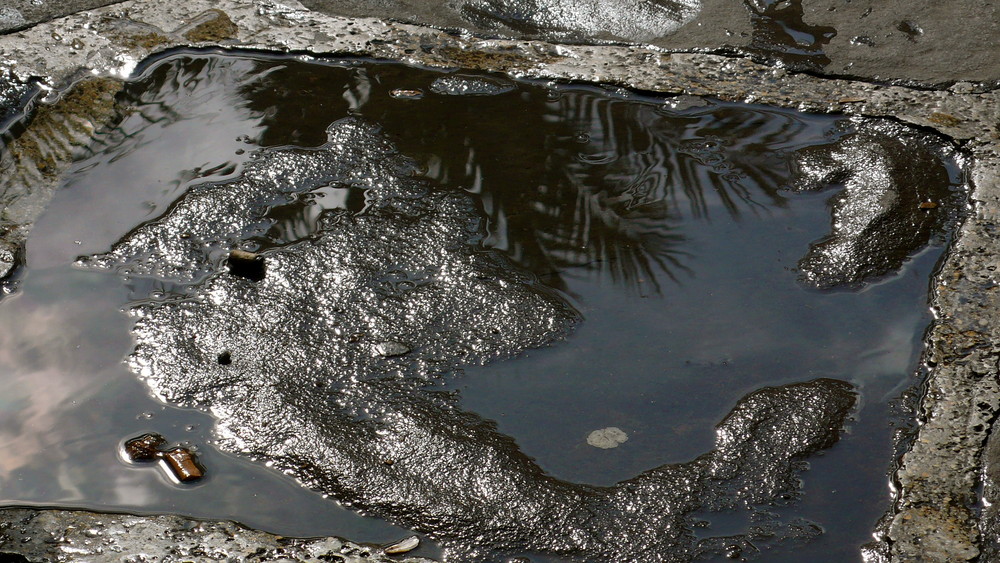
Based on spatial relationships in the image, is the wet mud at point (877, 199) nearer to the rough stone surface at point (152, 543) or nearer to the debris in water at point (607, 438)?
the debris in water at point (607, 438)

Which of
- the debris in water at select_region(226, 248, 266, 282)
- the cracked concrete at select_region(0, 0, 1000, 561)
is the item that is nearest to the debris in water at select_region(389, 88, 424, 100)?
the cracked concrete at select_region(0, 0, 1000, 561)

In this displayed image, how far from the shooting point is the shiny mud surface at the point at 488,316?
6.98ft

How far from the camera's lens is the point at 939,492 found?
2105 mm

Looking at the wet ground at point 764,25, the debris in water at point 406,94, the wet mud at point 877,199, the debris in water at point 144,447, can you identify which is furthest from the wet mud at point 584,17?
the debris in water at point 144,447

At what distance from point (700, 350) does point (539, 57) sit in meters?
1.74

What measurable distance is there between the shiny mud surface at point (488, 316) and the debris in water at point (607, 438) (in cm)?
2

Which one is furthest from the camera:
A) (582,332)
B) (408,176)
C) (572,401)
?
(408,176)

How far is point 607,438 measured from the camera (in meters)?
2.26

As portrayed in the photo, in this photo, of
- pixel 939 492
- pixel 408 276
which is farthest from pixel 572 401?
pixel 939 492

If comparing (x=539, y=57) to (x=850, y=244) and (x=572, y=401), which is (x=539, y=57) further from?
(x=572, y=401)

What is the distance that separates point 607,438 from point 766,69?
81.0 inches

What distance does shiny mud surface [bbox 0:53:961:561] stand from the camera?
6.98 ft

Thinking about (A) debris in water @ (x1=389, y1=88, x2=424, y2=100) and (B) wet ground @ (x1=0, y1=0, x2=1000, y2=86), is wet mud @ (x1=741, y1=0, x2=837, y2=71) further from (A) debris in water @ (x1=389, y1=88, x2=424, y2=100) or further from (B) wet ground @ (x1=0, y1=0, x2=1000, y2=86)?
(A) debris in water @ (x1=389, y1=88, x2=424, y2=100)

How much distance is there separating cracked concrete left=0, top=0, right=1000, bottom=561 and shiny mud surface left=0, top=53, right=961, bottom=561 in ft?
0.34
